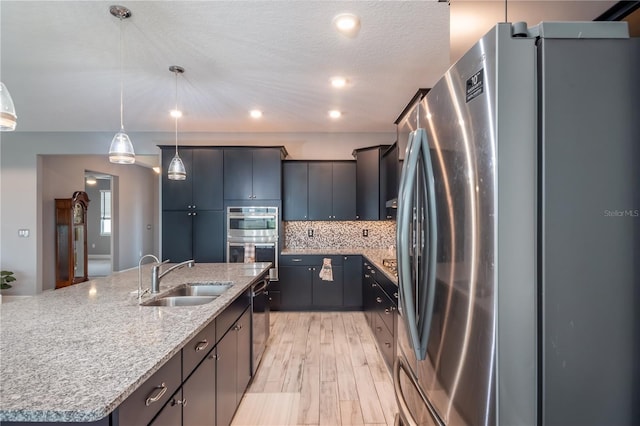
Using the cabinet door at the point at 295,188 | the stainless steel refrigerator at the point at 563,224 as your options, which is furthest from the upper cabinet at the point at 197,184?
the stainless steel refrigerator at the point at 563,224

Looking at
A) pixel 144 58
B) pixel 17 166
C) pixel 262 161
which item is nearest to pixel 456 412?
pixel 144 58

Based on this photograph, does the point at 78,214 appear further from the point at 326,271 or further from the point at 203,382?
the point at 203,382

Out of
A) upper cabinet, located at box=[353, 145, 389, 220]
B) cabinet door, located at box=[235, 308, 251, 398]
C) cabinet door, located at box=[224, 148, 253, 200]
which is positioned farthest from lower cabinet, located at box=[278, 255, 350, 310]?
cabinet door, located at box=[235, 308, 251, 398]

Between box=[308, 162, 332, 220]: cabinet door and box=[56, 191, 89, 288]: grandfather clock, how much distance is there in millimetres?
4364

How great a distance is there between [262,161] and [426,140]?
3800 millimetres

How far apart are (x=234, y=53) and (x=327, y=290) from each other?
3260 millimetres

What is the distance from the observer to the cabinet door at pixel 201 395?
1381mm

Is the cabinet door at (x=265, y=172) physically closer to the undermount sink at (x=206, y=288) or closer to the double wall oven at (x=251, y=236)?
the double wall oven at (x=251, y=236)

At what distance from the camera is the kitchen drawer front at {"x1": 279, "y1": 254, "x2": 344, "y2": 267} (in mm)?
4621

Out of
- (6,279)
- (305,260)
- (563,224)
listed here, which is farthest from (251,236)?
(563,224)

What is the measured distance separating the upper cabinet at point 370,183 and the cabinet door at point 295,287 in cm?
121

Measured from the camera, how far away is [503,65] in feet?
2.46

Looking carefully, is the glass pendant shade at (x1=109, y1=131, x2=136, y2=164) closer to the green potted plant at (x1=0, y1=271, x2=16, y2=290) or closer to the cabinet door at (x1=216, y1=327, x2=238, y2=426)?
the cabinet door at (x1=216, y1=327, x2=238, y2=426)

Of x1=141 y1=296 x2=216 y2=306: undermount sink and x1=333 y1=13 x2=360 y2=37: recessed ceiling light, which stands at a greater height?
x1=333 y1=13 x2=360 y2=37: recessed ceiling light
